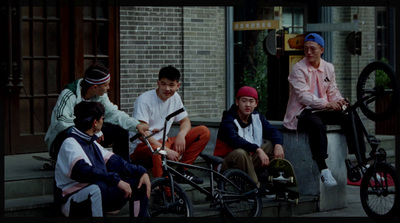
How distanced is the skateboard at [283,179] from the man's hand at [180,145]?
3.75 feet

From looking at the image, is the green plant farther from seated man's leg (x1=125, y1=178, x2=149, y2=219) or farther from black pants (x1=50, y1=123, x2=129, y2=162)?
seated man's leg (x1=125, y1=178, x2=149, y2=219)

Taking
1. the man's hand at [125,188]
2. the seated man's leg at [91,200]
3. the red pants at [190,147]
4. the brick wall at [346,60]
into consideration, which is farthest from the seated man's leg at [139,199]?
the brick wall at [346,60]

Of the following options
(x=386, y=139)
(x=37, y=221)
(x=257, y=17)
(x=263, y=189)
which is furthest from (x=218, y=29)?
(x=37, y=221)

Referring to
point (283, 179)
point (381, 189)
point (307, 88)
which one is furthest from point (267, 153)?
point (381, 189)

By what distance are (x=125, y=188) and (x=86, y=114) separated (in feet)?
2.32

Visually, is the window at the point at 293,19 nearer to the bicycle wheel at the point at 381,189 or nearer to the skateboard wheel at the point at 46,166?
the bicycle wheel at the point at 381,189

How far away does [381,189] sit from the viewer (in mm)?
8320

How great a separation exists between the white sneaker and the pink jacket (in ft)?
2.40

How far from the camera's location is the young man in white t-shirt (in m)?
8.14

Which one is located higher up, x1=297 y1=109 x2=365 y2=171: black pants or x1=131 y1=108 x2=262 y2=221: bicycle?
x1=297 y1=109 x2=365 y2=171: black pants

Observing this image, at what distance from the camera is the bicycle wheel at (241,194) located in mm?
8070

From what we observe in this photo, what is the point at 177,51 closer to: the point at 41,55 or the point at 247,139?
the point at 41,55

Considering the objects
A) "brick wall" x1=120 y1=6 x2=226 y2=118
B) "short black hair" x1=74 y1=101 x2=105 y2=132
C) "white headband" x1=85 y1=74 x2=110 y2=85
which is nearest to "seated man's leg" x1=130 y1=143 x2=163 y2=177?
"white headband" x1=85 y1=74 x2=110 y2=85

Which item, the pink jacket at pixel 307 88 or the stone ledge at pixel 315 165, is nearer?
the pink jacket at pixel 307 88
